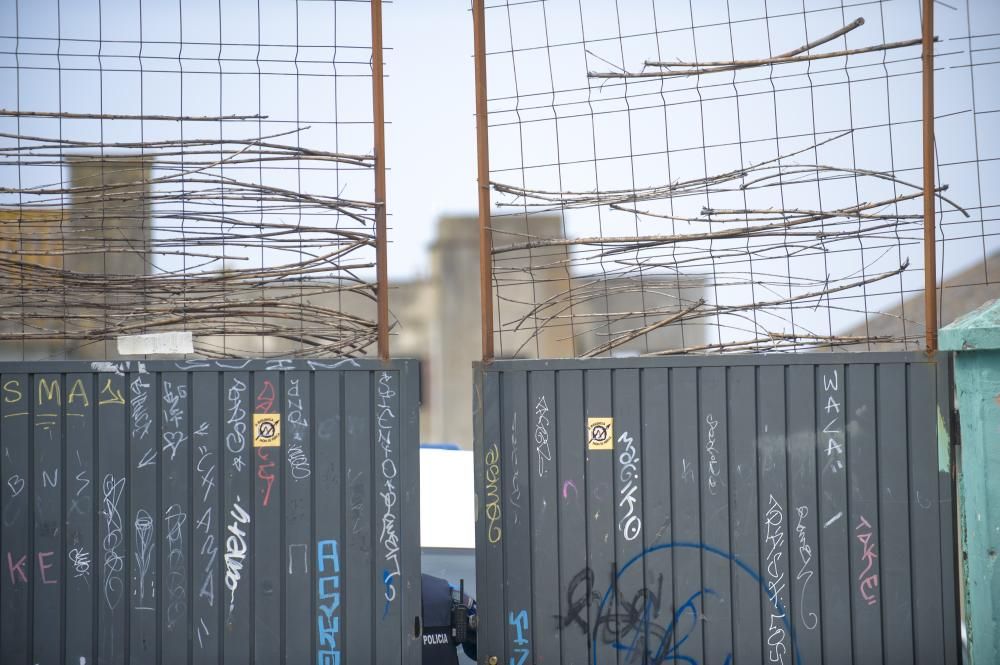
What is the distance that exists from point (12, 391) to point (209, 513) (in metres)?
1.41

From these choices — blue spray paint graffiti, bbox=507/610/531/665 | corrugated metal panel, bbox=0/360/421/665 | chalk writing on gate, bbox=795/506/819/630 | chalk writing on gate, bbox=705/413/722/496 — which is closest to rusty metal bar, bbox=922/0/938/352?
chalk writing on gate, bbox=795/506/819/630

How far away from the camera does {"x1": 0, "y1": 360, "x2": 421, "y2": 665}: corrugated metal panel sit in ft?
17.0

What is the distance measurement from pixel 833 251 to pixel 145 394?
448 centimetres

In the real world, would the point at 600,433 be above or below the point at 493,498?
above

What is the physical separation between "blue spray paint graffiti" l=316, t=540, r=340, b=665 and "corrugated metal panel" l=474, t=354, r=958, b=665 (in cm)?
88

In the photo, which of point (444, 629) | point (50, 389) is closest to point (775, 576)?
point (444, 629)

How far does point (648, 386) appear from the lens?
5.39 m

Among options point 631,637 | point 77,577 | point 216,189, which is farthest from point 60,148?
point 631,637

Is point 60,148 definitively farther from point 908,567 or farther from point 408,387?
point 908,567

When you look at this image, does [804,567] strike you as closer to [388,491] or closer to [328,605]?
[388,491]

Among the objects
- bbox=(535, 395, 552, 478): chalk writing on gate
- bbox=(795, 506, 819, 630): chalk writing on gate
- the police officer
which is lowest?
the police officer

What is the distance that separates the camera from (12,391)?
522 centimetres

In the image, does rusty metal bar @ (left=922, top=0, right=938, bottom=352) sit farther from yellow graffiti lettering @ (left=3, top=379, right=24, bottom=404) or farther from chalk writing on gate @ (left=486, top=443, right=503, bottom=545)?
yellow graffiti lettering @ (left=3, top=379, right=24, bottom=404)

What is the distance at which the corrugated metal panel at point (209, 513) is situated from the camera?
518 centimetres
